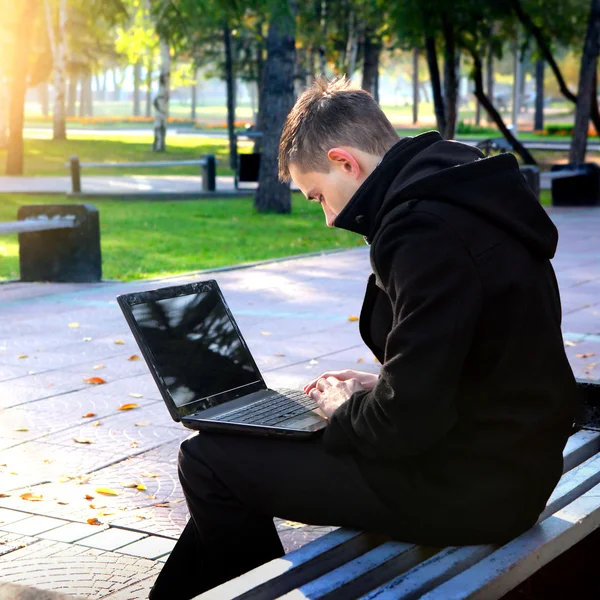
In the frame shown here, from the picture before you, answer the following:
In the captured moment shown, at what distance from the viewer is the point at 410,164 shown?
263 cm

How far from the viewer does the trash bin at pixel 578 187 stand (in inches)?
770

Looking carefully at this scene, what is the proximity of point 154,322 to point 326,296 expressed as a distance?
6922mm

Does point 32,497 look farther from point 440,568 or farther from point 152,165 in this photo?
point 152,165

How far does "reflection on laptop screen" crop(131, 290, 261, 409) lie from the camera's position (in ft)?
10.4

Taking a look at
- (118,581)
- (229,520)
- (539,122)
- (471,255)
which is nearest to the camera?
(471,255)

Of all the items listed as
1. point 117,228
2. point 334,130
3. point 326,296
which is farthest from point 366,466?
point 117,228

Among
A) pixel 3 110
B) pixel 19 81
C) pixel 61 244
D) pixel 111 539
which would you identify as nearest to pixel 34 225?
pixel 61 244

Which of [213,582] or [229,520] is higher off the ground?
[229,520]

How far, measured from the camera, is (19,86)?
26.6 m

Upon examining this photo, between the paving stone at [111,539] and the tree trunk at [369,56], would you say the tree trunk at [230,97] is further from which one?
the paving stone at [111,539]

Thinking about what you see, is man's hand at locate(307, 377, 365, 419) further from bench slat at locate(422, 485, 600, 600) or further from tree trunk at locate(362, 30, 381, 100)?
tree trunk at locate(362, 30, 381, 100)

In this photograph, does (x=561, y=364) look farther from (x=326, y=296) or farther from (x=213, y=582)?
(x=326, y=296)

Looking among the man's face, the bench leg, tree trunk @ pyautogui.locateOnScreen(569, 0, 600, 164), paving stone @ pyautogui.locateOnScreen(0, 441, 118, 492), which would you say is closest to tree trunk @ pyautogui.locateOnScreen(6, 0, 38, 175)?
tree trunk @ pyautogui.locateOnScreen(569, 0, 600, 164)

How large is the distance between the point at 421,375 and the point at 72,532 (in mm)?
2275
